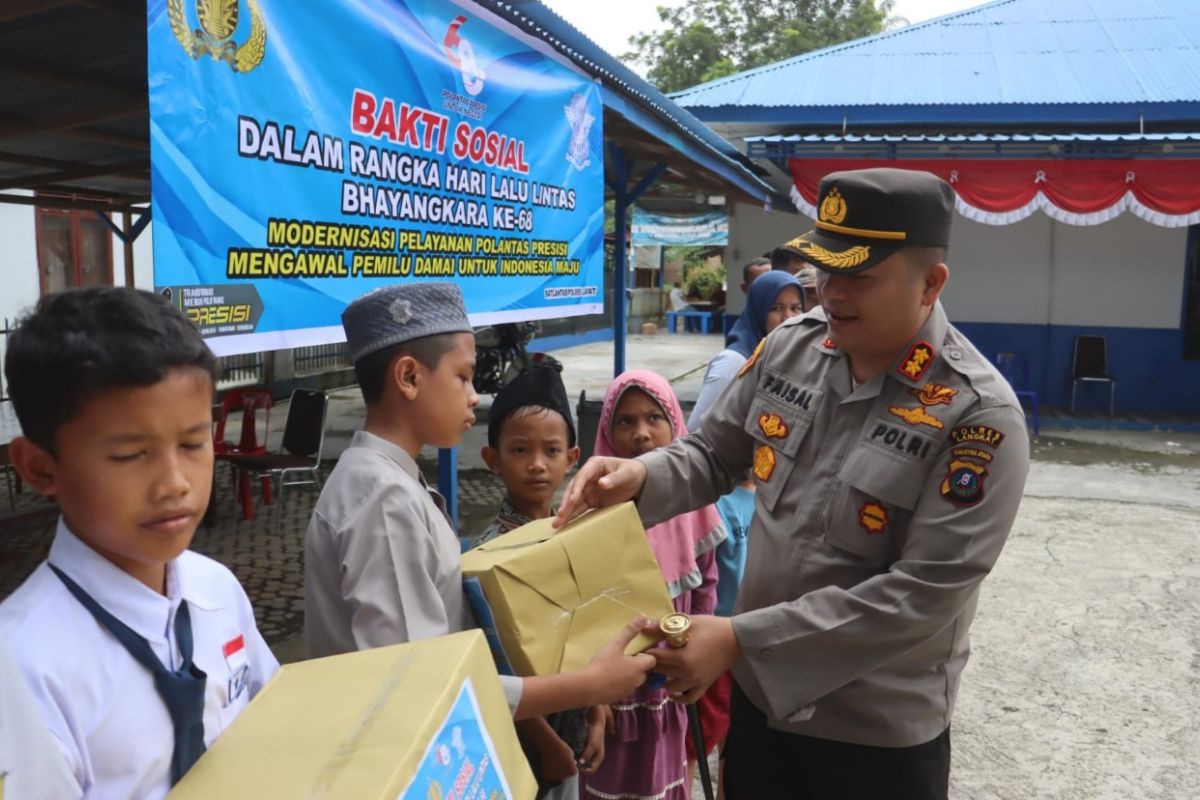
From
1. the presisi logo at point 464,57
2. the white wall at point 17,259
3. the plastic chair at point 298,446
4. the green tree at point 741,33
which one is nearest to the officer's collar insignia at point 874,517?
the presisi logo at point 464,57

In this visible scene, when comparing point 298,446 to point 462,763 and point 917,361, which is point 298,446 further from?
point 462,763

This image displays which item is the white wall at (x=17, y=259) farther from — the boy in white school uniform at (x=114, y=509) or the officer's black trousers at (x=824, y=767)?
the boy in white school uniform at (x=114, y=509)

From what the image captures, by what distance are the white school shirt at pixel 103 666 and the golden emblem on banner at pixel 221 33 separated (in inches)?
61.7

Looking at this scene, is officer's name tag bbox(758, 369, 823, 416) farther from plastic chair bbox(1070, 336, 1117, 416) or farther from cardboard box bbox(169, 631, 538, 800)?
plastic chair bbox(1070, 336, 1117, 416)

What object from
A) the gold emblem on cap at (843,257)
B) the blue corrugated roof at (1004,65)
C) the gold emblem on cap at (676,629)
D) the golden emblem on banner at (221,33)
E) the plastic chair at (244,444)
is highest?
the blue corrugated roof at (1004,65)

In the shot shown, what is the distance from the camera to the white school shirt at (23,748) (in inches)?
30.0

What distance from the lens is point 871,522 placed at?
5.67ft

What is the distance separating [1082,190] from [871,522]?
884 centimetres

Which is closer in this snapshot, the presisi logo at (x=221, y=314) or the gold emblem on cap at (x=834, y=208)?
the gold emblem on cap at (x=834, y=208)

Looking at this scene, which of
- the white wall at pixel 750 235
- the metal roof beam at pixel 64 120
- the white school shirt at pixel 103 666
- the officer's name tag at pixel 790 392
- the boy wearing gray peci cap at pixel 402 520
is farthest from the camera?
the white wall at pixel 750 235

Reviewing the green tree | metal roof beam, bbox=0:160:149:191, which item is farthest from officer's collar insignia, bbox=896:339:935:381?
the green tree

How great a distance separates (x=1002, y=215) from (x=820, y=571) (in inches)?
335

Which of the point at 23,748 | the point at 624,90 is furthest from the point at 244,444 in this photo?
the point at 23,748

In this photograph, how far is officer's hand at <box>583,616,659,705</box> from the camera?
5.05 feet
